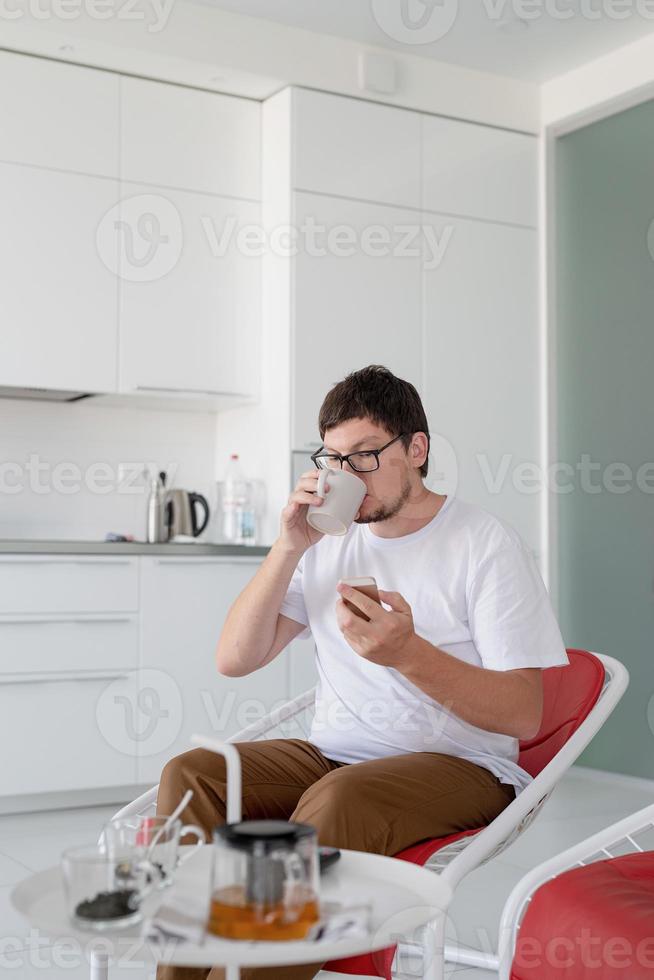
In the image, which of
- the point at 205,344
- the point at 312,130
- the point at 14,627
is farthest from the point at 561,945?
the point at 312,130

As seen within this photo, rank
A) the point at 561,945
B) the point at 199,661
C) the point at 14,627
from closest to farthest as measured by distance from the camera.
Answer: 1. the point at 561,945
2. the point at 14,627
3. the point at 199,661

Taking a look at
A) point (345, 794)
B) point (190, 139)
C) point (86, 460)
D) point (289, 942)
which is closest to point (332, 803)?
point (345, 794)

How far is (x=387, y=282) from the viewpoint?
446 cm

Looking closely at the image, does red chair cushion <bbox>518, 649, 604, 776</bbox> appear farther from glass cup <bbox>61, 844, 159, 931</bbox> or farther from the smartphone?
glass cup <bbox>61, 844, 159, 931</bbox>

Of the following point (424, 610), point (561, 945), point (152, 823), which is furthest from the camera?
point (424, 610)

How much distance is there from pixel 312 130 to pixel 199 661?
199 cm

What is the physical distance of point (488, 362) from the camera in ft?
15.4

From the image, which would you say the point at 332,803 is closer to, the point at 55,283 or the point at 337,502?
the point at 337,502

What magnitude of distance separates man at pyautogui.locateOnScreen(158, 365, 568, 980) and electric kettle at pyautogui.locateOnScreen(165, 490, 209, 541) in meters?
2.26

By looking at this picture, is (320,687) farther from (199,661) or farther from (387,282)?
(387,282)

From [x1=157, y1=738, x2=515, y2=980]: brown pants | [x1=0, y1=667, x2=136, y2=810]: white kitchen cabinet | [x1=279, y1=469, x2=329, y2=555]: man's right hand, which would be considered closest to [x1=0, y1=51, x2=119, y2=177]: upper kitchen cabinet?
[x1=0, y1=667, x2=136, y2=810]: white kitchen cabinet

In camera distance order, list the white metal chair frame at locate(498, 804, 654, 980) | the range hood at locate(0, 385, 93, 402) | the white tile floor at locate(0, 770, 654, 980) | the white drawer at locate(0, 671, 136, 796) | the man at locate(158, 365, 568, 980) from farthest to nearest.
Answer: the range hood at locate(0, 385, 93, 402)
the white drawer at locate(0, 671, 136, 796)
the white tile floor at locate(0, 770, 654, 980)
the man at locate(158, 365, 568, 980)
the white metal chair frame at locate(498, 804, 654, 980)

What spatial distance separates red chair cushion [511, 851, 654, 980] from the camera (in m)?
1.40

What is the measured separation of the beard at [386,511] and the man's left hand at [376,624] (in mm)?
357
